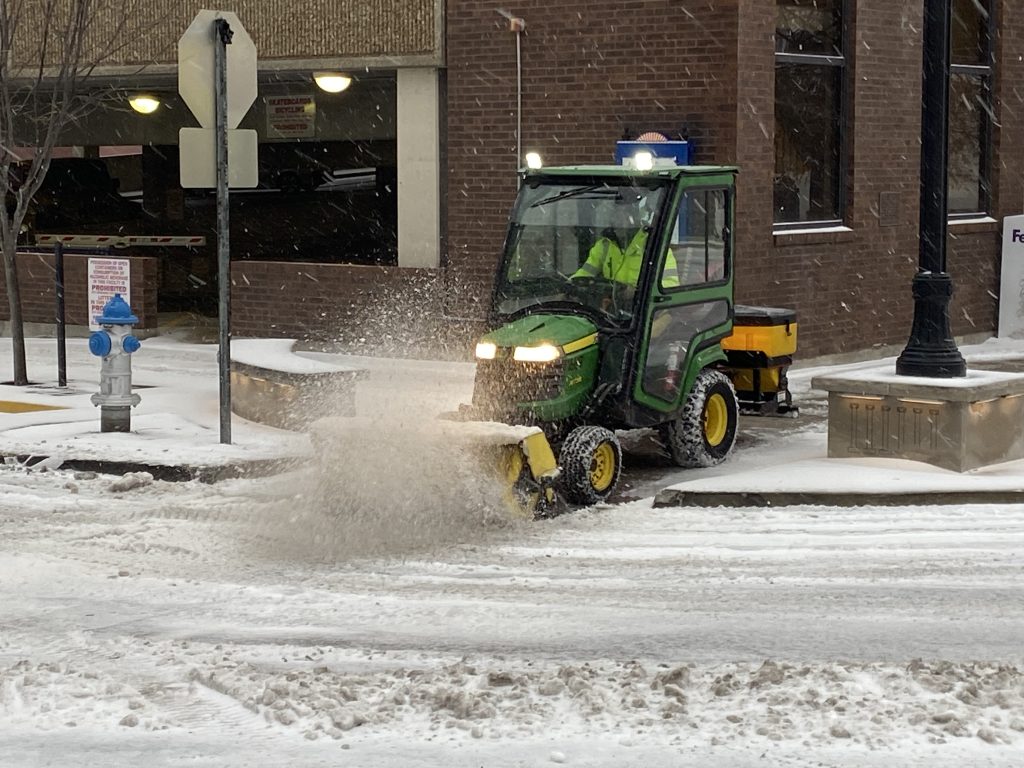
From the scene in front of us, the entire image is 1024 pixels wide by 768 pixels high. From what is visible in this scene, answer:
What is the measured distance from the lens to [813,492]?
32.6 ft

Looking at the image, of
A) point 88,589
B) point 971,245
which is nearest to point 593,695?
point 88,589

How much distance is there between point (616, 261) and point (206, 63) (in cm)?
314

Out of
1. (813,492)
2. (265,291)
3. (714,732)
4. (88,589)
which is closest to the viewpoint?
(714,732)

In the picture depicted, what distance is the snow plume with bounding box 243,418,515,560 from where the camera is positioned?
906 cm

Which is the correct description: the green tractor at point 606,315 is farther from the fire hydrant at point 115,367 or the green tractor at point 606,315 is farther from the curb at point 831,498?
the fire hydrant at point 115,367

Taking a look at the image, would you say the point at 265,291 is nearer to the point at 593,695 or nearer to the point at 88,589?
the point at 88,589

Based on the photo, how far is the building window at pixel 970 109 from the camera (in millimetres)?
19625

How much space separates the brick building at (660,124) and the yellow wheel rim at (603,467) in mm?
6300

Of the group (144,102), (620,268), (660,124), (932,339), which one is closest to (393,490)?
(620,268)

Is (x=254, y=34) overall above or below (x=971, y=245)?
above

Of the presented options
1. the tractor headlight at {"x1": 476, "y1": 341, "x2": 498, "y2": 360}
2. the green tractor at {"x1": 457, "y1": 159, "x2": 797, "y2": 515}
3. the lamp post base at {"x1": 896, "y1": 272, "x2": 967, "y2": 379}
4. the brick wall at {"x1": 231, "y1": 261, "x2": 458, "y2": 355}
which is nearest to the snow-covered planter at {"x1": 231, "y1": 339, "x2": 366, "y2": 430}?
the green tractor at {"x1": 457, "y1": 159, "x2": 797, "y2": 515}

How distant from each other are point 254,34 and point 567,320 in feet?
31.4

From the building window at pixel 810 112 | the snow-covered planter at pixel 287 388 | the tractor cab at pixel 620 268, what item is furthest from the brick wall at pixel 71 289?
the tractor cab at pixel 620 268

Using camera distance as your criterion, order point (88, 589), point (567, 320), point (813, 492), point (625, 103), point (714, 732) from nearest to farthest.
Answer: point (714, 732) < point (88, 589) < point (813, 492) < point (567, 320) < point (625, 103)
